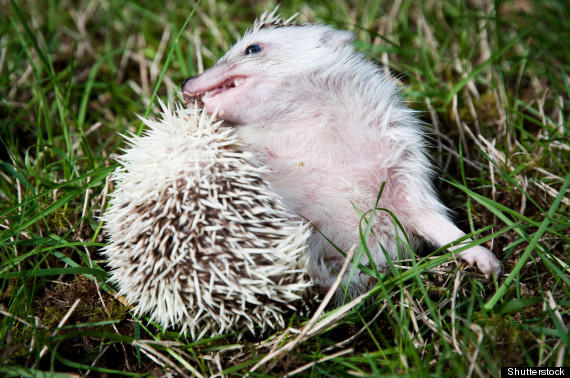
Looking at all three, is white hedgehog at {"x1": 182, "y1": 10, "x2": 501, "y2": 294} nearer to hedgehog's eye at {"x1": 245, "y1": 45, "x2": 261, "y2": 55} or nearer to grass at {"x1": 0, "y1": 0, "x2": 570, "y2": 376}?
hedgehog's eye at {"x1": 245, "y1": 45, "x2": 261, "y2": 55}

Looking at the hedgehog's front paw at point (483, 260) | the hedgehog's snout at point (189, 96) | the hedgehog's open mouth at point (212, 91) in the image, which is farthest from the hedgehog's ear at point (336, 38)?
the hedgehog's front paw at point (483, 260)

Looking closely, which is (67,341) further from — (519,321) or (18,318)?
(519,321)

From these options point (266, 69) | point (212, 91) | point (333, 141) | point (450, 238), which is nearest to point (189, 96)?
point (212, 91)

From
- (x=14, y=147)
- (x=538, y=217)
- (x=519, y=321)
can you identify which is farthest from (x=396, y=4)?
(x=14, y=147)

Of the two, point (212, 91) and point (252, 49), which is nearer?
point (212, 91)

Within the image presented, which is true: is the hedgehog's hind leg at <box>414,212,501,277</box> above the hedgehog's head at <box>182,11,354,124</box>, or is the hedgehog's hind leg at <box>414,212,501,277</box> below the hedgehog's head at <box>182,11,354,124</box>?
below

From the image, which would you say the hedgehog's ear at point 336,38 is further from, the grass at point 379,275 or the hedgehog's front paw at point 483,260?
the hedgehog's front paw at point 483,260

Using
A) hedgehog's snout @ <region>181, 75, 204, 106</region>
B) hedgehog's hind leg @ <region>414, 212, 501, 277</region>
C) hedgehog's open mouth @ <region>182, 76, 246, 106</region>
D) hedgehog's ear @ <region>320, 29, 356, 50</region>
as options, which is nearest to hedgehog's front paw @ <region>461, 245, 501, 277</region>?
hedgehog's hind leg @ <region>414, 212, 501, 277</region>

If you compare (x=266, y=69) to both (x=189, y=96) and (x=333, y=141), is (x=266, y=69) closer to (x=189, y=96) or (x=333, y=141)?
(x=189, y=96)
